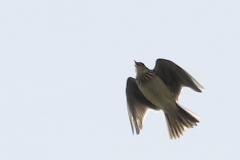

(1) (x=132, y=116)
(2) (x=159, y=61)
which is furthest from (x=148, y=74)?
(1) (x=132, y=116)

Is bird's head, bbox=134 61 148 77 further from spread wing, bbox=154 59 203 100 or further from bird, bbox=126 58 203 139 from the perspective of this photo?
spread wing, bbox=154 59 203 100

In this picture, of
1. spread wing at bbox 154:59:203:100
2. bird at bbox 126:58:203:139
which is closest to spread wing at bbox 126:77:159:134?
bird at bbox 126:58:203:139

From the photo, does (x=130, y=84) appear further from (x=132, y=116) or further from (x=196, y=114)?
(x=196, y=114)

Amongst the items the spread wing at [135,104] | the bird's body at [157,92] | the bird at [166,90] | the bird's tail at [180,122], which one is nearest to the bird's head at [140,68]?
the bird at [166,90]

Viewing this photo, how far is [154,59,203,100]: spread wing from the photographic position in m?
11.9

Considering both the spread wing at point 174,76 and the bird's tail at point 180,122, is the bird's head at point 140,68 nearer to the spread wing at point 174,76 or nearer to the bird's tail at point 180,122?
the spread wing at point 174,76

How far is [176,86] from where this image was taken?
12336 mm

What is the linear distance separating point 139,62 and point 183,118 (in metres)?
1.63

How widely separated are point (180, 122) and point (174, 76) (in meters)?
1.07

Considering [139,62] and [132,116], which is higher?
[139,62]

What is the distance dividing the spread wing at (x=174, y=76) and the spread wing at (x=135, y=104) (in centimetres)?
81

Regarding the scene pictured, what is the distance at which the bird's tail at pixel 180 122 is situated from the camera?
12289 millimetres

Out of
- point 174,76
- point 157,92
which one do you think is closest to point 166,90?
point 157,92

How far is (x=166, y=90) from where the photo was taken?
475 inches
